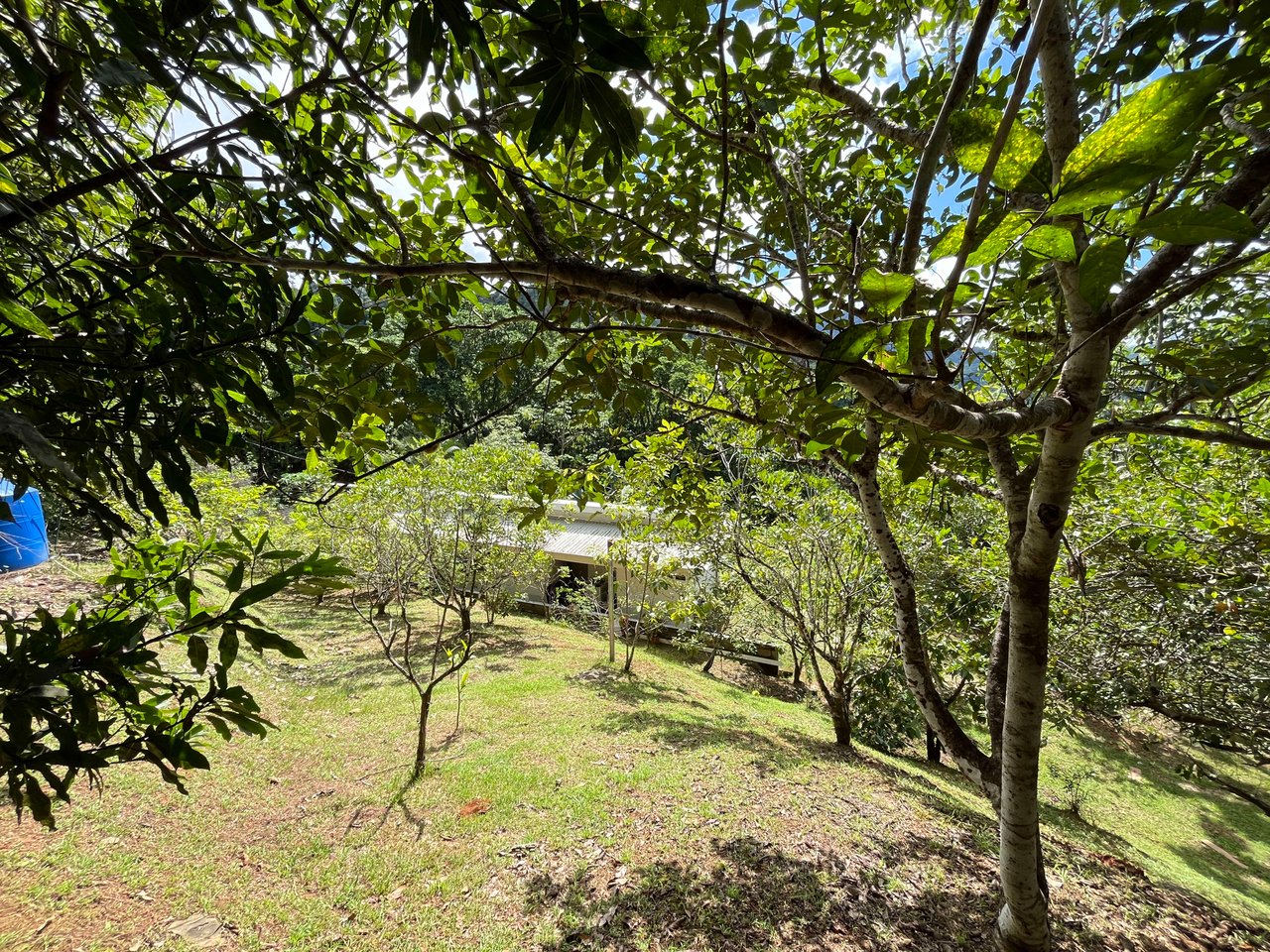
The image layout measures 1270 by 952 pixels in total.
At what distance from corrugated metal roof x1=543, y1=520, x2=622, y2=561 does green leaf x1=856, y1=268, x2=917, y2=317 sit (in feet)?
46.8

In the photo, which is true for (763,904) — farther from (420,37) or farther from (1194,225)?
(420,37)

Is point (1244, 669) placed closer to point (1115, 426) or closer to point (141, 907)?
point (1115, 426)

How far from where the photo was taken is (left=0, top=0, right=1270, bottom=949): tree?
0.65 meters

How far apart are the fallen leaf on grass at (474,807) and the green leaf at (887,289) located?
516 centimetres

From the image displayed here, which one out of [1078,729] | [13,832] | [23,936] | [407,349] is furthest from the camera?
[1078,729]

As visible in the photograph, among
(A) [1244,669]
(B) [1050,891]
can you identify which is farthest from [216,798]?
(A) [1244,669]

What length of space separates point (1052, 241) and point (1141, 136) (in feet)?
0.40

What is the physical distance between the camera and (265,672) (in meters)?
8.03

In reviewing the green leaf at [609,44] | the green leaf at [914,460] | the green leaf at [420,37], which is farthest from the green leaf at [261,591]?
the green leaf at [914,460]

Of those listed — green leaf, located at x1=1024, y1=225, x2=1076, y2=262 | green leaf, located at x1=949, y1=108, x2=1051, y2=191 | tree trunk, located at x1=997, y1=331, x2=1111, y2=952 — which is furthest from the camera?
tree trunk, located at x1=997, y1=331, x2=1111, y2=952

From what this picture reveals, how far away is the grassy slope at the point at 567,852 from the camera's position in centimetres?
302

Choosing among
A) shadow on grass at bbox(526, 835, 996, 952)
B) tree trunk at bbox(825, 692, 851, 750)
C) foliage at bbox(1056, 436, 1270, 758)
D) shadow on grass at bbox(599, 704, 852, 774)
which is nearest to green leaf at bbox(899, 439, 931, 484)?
foliage at bbox(1056, 436, 1270, 758)

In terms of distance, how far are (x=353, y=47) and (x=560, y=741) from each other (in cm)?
617

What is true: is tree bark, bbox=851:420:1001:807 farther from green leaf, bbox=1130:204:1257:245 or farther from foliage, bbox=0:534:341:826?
foliage, bbox=0:534:341:826
